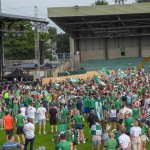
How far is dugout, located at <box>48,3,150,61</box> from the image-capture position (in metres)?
48.1

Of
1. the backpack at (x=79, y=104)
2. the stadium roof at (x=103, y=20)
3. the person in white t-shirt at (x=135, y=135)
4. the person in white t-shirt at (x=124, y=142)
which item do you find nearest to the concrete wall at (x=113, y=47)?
the stadium roof at (x=103, y=20)

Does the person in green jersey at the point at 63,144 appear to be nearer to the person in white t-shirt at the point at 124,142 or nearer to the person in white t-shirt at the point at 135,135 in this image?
the person in white t-shirt at the point at 124,142

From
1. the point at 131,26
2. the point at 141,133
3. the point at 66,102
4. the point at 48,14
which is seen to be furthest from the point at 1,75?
the point at 141,133

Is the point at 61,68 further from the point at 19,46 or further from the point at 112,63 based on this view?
the point at 19,46

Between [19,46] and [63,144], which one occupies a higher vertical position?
[19,46]

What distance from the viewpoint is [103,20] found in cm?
5188

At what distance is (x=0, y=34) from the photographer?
35094 mm

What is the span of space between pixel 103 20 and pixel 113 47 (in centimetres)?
698

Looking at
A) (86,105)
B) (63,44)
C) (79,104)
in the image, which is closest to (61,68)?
(79,104)

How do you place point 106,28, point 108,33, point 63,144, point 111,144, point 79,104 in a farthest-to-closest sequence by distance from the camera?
1. point 108,33
2. point 106,28
3. point 79,104
4. point 111,144
5. point 63,144

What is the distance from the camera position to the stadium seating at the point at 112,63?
52994 mm

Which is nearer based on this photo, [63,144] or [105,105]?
[63,144]

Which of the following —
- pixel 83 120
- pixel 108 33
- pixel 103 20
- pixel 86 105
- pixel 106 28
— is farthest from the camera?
pixel 108 33

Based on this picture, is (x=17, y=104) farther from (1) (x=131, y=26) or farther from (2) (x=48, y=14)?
(1) (x=131, y=26)
